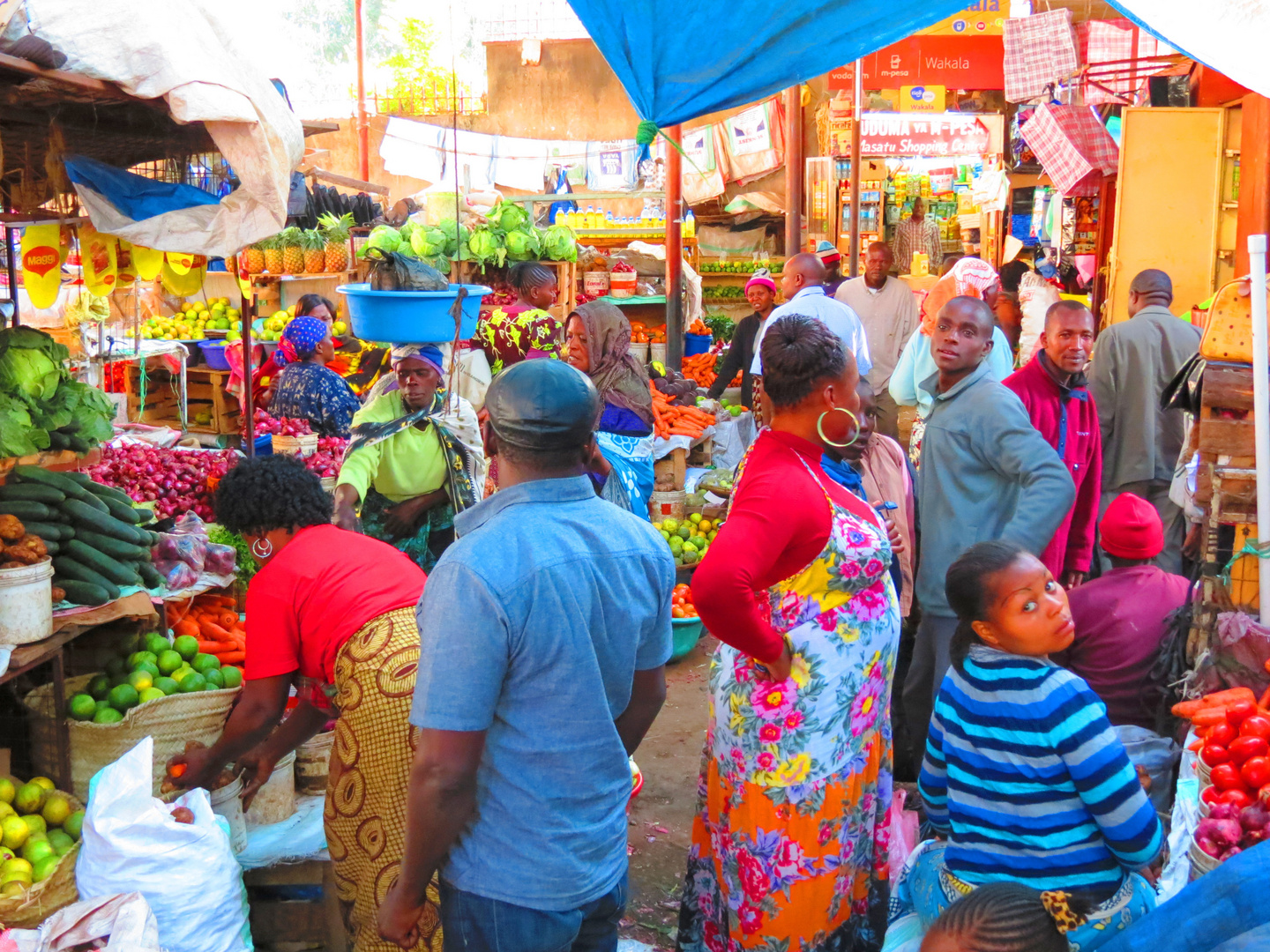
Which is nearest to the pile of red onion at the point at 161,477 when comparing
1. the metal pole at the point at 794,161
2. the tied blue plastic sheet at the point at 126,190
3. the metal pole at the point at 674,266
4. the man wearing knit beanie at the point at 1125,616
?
the tied blue plastic sheet at the point at 126,190

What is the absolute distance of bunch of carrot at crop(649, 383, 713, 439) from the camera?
7.81m

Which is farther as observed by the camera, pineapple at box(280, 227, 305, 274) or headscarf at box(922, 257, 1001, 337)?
pineapple at box(280, 227, 305, 274)

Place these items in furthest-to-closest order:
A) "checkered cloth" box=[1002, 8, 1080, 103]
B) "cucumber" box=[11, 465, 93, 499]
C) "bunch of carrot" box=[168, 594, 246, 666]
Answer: "checkered cloth" box=[1002, 8, 1080, 103] → "bunch of carrot" box=[168, 594, 246, 666] → "cucumber" box=[11, 465, 93, 499]

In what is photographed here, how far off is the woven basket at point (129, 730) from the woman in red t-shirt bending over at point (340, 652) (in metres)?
0.56

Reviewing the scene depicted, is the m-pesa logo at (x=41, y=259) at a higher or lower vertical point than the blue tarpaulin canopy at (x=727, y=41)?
lower

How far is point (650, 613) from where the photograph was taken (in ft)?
6.86

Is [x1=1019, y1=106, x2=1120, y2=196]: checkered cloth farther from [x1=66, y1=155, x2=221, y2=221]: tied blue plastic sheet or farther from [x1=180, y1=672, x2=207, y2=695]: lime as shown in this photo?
[x1=180, y1=672, x2=207, y2=695]: lime

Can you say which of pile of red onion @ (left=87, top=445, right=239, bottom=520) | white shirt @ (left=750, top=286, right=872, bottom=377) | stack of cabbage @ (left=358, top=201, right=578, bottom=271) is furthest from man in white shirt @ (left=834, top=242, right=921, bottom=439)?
pile of red onion @ (left=87, top=445, right=239, bottom=520)

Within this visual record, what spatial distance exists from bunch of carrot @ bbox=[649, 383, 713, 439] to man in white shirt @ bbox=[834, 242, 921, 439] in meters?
1.29

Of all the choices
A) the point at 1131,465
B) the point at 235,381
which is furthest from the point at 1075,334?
the point at 235,381

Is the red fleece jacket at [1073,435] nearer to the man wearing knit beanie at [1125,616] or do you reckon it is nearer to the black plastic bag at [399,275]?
the man wearing knit beanie at [1125,616]

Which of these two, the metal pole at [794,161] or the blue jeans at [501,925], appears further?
the metal pole at [794,161]

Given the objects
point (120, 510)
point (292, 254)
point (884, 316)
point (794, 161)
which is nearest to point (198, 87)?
point (120, 510)

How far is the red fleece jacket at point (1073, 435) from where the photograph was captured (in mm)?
3990
